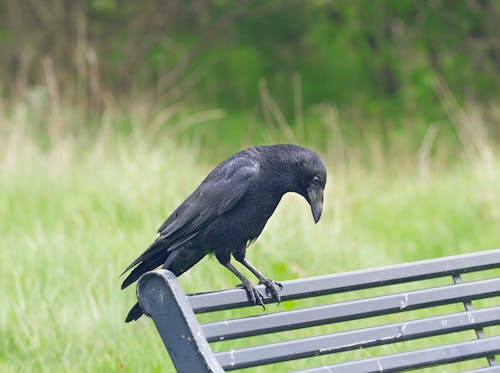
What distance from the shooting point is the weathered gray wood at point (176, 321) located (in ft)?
7.13

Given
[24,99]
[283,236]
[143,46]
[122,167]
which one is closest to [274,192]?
[283,236]

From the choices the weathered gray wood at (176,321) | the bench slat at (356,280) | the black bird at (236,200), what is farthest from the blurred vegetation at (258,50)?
the weathered gray wood at (176,321)

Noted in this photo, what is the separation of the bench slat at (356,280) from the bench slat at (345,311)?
4cm

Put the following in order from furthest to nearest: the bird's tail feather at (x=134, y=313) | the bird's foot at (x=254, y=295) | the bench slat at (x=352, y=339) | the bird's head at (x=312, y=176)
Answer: the bird's head at (x=312, y=176) → the bird's tail feather at (x=134, y=313) → the bird's foot at (x=254, y=295) → the bench slat at (x=352, y=339)

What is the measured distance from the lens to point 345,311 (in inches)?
99.8

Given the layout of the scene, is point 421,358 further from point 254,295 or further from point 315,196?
point 315,196

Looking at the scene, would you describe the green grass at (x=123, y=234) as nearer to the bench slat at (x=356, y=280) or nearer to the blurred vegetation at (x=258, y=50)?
the bench slat at (x=356, y=280)

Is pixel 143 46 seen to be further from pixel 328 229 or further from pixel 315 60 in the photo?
pixel 328 229

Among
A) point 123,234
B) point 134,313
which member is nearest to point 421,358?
point 134,313

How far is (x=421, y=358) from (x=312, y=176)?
28.5 inches

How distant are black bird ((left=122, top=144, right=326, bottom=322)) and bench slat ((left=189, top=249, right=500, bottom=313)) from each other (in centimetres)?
40

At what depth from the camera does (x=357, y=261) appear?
5.51 metres

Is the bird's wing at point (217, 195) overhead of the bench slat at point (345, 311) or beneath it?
overhead

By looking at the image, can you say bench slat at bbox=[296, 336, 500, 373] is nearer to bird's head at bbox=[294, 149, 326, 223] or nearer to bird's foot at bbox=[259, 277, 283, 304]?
bird's foot at bbox=[259, 277, 283, 304]
